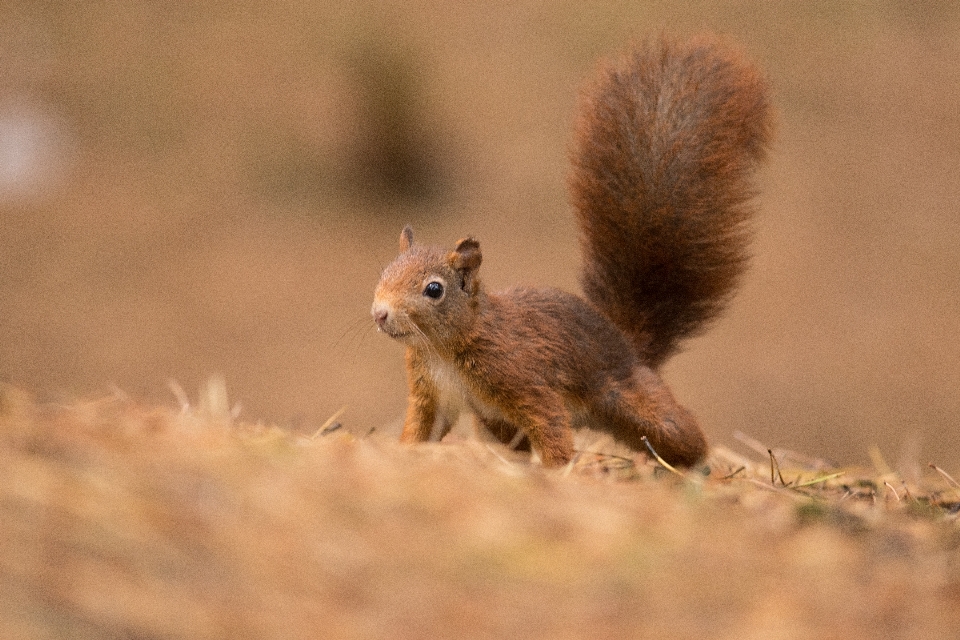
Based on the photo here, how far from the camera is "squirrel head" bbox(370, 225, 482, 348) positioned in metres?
1.84

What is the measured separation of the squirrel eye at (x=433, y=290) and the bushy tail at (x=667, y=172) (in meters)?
0.48

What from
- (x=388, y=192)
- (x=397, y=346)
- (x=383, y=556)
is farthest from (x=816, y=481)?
(x=388, y=192)

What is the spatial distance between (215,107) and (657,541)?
643 cm

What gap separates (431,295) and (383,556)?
3.12 ft

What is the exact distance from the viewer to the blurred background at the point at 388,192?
210 inches

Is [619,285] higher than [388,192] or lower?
lower

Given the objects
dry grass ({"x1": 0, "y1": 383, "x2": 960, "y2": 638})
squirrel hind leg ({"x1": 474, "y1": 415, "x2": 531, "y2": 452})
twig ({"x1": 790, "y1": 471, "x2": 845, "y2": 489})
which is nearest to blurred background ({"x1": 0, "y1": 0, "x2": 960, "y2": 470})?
squirrel hind leg ({"x1": 474, "y1": 415, "x2": 531, "y2": 452})

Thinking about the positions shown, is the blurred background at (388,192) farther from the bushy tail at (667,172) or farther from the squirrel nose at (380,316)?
Result: the squirrel nose at (380,316)

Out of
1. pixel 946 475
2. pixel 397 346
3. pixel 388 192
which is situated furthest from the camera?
pixel 388 192

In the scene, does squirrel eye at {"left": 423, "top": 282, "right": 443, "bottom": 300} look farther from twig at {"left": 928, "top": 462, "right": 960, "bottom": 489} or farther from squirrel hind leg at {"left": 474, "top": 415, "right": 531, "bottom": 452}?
twig at {"left": 928, "top": 462, "right": 960, "bottom": 489}

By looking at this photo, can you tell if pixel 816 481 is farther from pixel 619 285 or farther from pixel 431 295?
pixel 431 295

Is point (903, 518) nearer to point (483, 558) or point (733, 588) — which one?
point (733, 588)

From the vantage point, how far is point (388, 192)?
6.66m

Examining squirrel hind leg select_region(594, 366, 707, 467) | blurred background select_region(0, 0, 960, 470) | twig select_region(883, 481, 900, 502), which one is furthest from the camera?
blurred background select_region(0, 0, 960, 470)
